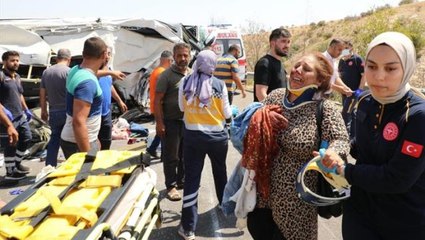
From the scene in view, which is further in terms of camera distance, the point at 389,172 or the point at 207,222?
the point at 207,222

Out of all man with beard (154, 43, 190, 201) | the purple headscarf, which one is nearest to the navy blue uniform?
the purple headscarf

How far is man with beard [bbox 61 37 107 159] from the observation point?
308cm

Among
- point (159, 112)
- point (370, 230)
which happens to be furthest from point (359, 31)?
point (370, 230)

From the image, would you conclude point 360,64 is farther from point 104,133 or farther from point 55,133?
point 55,133

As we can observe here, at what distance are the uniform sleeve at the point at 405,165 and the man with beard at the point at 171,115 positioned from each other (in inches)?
118

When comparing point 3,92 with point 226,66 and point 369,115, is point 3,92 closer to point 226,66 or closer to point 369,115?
point 226,66

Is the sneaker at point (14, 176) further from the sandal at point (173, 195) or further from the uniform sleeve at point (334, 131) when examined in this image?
the uniform sleeve at point (334, 131)

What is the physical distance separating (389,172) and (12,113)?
210 inches

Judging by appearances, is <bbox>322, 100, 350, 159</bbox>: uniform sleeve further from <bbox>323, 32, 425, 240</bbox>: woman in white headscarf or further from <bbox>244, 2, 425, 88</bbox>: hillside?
<bbox>244, 2, 425, 88</bbox>: hillside

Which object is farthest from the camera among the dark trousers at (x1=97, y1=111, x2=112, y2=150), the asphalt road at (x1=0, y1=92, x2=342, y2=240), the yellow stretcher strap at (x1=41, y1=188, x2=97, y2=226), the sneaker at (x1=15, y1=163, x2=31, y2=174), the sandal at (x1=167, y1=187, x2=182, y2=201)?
the sneaker at (x1=15, y1=163, x2=31, y2=174)

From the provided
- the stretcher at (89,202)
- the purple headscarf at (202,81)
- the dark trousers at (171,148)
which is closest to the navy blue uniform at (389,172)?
the stretcher at (89,202)

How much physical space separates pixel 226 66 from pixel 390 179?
20.1ft

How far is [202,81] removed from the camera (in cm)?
361

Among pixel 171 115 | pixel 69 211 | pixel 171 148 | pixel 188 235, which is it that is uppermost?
pixel 69 211
